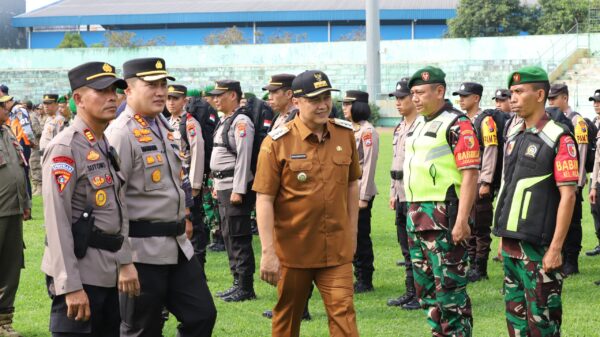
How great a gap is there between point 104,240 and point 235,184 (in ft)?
12.7

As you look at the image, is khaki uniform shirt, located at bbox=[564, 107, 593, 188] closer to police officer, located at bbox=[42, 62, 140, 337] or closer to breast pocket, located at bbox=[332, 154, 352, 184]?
breast pocket, located at bbox=[332, 154, 352, 184]

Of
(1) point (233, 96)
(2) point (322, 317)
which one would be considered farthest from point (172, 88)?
(2) point (322, 317)

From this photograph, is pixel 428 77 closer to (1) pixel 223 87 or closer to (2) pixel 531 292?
(2) pixel 531 292

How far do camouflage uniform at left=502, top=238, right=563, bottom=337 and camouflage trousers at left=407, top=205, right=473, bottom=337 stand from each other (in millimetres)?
391

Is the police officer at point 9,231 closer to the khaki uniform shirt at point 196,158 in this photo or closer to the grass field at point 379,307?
the grass field at point 379,307

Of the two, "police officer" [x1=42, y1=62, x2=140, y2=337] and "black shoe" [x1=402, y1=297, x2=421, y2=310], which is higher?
"police officer" [x1=42, y1=62, x2=140, y2=337]

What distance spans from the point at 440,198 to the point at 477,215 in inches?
149

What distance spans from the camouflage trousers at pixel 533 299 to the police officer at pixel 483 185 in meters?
3.85

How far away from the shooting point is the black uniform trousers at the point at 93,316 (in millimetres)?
4914

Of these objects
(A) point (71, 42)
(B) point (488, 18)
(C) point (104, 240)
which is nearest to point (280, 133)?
(C) point (104, 240)

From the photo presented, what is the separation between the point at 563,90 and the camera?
35.0ft

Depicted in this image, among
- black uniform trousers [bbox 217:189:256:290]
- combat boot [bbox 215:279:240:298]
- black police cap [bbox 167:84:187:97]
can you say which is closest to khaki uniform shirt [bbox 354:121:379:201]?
black uniform trousers [bbox 217:189:256:290]

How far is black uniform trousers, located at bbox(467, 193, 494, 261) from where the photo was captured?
9981 mm

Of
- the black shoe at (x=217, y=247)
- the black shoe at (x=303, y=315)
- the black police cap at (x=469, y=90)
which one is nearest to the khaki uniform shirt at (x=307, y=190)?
the black shoe at (x=303, y=315)
